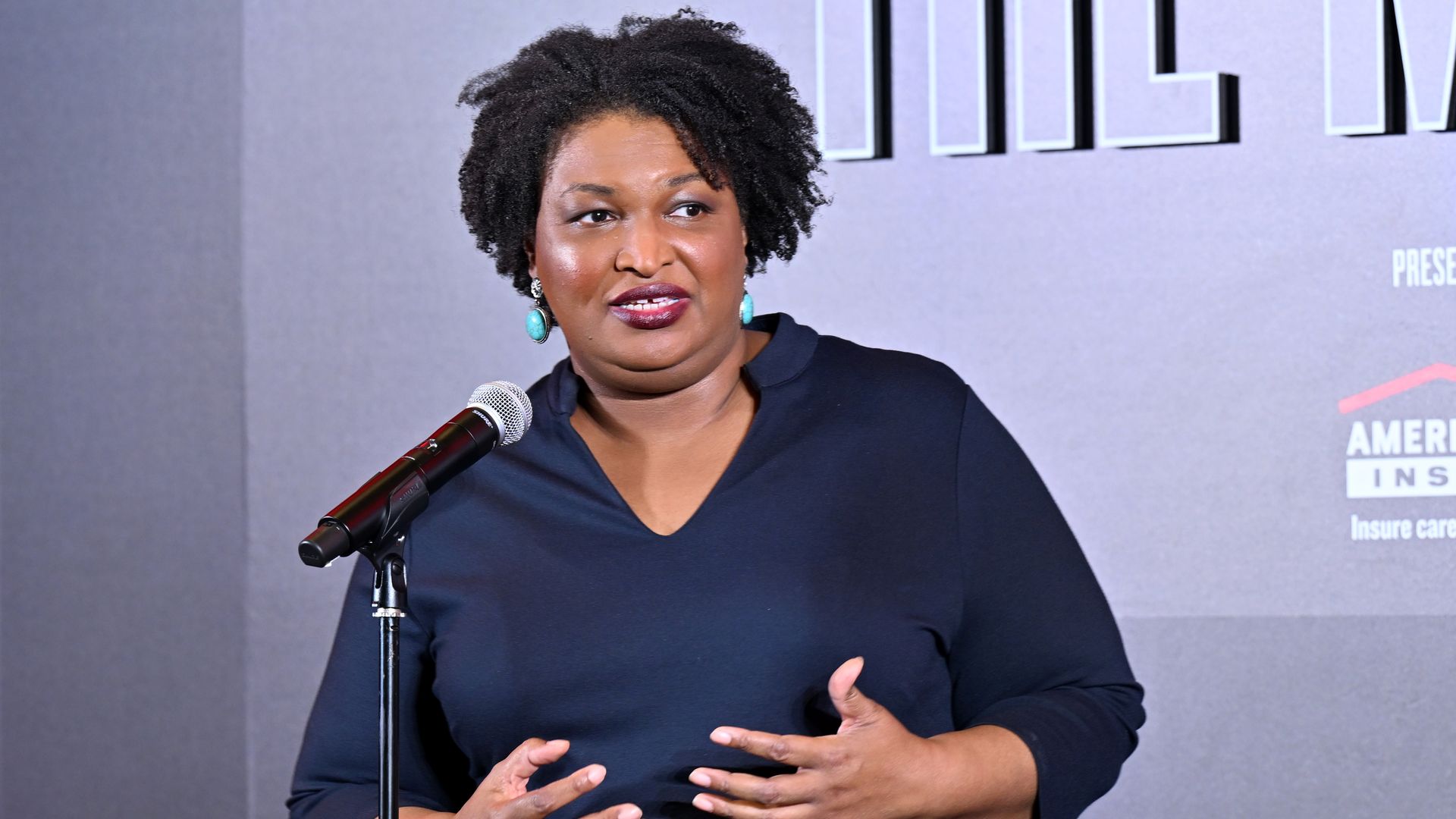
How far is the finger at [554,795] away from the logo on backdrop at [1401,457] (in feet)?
5.38

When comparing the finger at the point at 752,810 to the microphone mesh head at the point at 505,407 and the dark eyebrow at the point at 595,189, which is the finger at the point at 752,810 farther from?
the dark eyebrow at the point at 595,189

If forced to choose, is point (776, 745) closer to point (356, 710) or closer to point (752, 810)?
point (752, 810)

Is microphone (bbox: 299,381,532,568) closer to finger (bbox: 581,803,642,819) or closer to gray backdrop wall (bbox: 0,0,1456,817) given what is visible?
finger (bbox: 581,803,642,819)

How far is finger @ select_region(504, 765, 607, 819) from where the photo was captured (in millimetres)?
1210

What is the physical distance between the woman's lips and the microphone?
0.59ft

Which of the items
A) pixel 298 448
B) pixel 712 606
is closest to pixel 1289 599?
pixel 712 606

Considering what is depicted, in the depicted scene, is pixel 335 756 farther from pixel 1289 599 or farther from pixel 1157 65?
pixel 1157 65

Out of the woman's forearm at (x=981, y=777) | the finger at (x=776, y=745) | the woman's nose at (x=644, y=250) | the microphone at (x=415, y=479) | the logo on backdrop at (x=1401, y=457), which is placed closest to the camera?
the microphone at (x=415, y=479)

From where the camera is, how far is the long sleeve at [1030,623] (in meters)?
1.45

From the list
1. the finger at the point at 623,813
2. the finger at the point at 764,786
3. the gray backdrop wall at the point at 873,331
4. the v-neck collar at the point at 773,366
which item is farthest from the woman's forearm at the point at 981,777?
the gray backdrop wall at the point at 873,331

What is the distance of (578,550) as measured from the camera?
4.77 ft

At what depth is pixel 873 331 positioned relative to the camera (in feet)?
8.68

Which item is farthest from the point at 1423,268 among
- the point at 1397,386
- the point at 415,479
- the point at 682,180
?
the point at 415,479

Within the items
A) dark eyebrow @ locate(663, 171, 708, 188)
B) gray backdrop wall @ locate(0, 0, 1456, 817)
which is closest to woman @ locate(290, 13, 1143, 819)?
dark eyebrow @ locate(663, 171, 708, 188)
